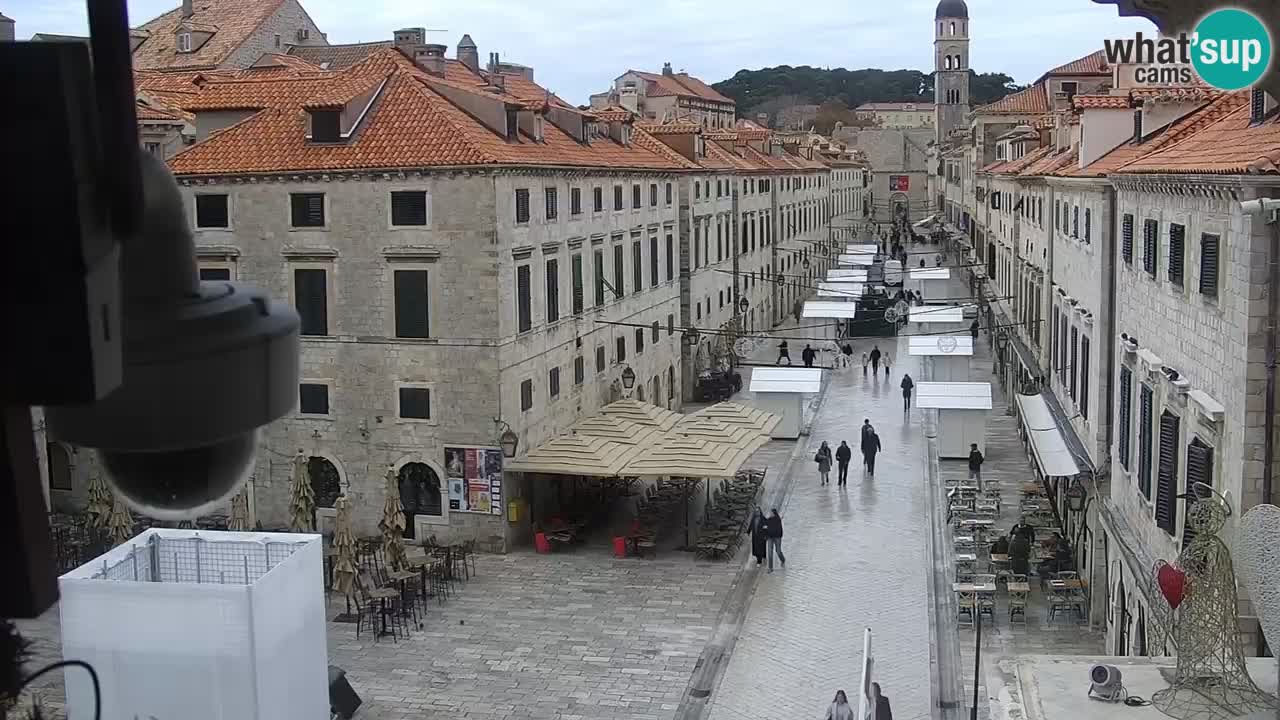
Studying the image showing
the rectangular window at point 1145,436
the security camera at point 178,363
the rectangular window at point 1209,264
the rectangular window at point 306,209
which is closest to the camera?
the security camera at point 178,363

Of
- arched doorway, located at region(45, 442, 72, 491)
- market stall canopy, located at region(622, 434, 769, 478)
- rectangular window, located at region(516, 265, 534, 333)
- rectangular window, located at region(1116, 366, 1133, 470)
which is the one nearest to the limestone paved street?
market stall canopy, located at region(622, 434, 769, 478)

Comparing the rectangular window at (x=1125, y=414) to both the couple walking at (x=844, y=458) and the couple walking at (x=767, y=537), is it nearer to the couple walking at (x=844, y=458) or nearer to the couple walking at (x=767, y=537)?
the couple walking at (x=767, y=537)

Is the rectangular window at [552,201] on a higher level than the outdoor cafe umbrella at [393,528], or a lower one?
higher

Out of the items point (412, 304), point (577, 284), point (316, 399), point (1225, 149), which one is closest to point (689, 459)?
point (412, 304)

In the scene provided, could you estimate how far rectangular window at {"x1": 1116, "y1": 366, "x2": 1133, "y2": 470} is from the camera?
18.6 m

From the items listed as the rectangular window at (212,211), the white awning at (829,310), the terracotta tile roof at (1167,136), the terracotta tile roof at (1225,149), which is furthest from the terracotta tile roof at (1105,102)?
the white awning at (829,310)

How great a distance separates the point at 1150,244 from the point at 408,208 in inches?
584

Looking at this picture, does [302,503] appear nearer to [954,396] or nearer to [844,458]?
[844,458]

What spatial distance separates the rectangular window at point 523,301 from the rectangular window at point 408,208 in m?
2.34

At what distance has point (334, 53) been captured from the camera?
169ft

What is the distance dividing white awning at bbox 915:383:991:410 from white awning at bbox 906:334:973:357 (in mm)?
2837

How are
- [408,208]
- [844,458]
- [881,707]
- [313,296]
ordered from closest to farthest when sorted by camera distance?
[881,707] < [408,208] < [313,296] < [844,458]

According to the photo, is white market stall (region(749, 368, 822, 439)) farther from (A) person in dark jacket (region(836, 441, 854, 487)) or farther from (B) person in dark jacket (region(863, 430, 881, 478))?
(A) person in dark jacket (region(836, 441, 854, 487))

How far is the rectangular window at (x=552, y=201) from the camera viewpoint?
2882 centimetres
